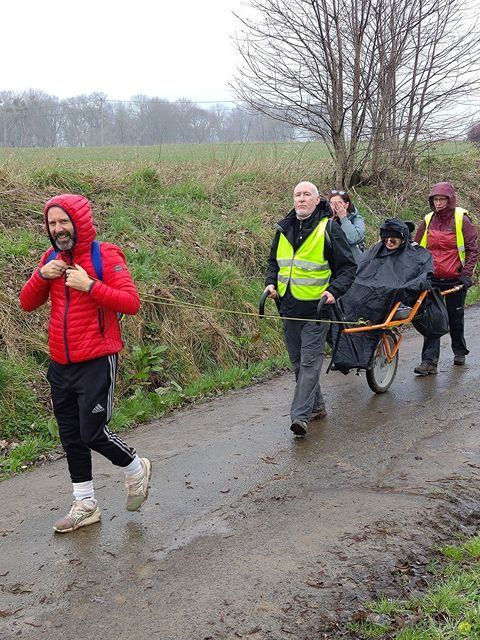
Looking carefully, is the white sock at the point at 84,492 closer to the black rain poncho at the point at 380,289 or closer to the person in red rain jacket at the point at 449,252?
the black rain poncho at the point at 380,289

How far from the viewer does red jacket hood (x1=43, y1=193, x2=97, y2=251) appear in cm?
434

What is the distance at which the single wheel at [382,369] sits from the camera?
7.70 meters

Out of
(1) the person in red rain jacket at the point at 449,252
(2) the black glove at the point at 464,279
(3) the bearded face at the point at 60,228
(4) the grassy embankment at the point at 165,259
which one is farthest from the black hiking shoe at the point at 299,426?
(2) the black glove at the point at 464,279

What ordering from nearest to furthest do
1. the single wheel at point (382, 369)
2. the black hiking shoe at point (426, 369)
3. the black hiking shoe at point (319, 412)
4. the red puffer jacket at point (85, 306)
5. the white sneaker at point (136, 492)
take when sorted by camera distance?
the red puffer jacket at point (85, 306) → the white sneaker at point (136, 492) → the black hiking shoe at point (319, 412) → the single wheel at point (382, 369) → the black hiking shoe at point (426, 369)

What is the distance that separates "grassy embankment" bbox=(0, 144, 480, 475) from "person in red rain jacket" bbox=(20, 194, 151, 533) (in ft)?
4.91

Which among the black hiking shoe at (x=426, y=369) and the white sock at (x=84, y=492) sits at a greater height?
the white sock at (x=84, y=492)

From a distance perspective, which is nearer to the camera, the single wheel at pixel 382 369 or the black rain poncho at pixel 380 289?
the black rain poncho at pixel 380 289

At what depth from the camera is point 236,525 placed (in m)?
4.70

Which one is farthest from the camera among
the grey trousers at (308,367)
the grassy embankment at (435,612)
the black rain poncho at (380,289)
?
the black rain poncho at (380,289)

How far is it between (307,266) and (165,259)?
4072 millimetres

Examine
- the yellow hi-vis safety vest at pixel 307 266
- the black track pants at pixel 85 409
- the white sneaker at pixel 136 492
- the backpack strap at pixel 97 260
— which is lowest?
the white sneaker at pixel 136 492

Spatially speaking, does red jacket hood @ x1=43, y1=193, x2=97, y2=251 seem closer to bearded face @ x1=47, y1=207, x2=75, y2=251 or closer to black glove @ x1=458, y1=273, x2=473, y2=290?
bearded face @ x1=47, y1=207, x2=75, y2=251

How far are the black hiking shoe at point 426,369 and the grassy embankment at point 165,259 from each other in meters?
1.76

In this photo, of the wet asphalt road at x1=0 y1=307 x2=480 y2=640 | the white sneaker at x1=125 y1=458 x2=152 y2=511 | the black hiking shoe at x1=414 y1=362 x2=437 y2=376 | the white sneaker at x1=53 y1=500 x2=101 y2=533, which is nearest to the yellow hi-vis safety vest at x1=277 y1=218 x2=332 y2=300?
the wet asphalt road at x1=0 y1=307 x2=480 y2=640
